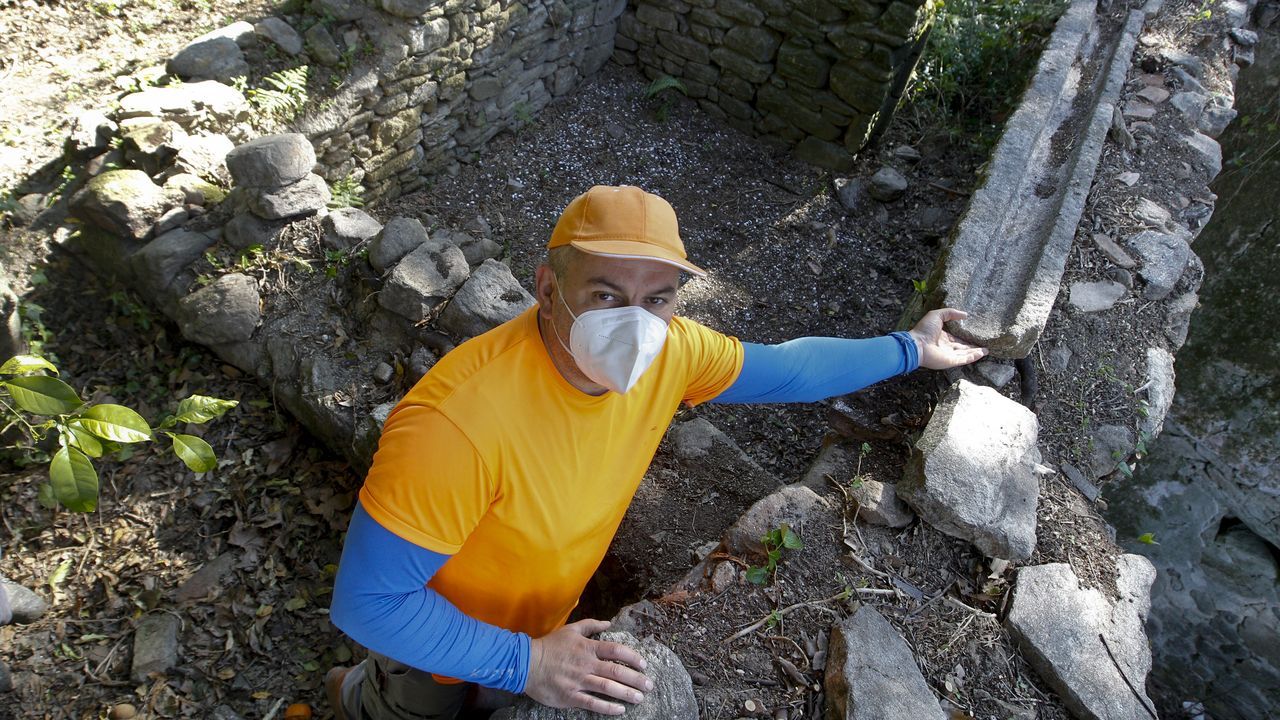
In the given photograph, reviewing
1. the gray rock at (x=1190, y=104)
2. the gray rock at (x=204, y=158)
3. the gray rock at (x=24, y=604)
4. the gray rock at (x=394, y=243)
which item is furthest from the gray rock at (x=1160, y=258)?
the gray rock at (x=24, y=604)

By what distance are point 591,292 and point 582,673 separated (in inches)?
36.5

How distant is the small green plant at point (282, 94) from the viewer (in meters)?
3.89

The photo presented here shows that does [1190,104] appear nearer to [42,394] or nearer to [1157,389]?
[1157,389]

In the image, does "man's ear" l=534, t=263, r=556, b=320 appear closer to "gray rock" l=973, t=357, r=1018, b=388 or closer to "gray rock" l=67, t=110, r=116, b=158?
"gray rock" l=973, t=357, r=1018, b=388

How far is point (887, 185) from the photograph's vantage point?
5195mm

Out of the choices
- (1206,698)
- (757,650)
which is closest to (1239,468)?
(1206,698)

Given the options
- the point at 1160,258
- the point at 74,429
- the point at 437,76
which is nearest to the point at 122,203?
the point at 74,429

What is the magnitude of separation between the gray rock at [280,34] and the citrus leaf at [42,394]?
255cm

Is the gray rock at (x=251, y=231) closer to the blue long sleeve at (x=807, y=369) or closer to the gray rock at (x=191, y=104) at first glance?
the gray rock at (x=191, y=104)

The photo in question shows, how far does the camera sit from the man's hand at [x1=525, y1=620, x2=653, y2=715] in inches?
70.1

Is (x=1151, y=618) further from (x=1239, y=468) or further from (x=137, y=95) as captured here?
(x=137, y=95)

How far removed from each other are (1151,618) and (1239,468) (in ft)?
4.34

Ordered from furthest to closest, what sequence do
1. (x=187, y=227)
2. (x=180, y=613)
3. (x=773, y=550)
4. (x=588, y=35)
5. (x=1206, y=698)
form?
(x=588, y=35) < (x=1206, y=698) < (x=187, y=227) < (x=180, y=613) < (x=773, y=550)

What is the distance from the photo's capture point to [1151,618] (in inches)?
219
